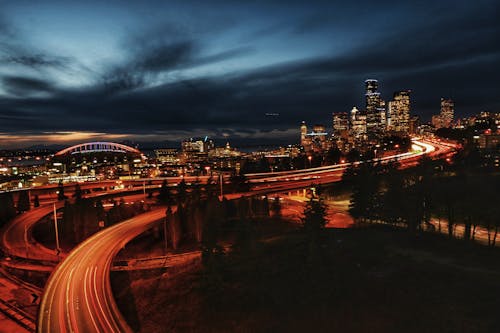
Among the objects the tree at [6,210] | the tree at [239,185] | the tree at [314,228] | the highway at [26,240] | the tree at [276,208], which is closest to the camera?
the tree at [314,228]

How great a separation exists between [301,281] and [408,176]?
39282 millimetres

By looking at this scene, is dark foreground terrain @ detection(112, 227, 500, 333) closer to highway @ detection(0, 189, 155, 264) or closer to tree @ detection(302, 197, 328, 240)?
tree @ detection(302, 197, 328, 240)

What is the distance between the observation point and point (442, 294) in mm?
21109

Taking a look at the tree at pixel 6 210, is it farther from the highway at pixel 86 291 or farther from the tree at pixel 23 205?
the highway at pixel 86 291

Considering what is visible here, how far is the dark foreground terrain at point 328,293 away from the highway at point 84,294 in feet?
7.11

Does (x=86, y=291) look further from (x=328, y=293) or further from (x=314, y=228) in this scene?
(x=328, y=293)

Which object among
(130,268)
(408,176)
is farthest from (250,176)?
(130,268)

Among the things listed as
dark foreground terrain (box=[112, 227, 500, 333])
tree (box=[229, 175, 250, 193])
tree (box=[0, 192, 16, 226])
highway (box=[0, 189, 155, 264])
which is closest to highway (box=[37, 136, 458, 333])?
dark foreground terrain (box=[112, 227, 500, 333])

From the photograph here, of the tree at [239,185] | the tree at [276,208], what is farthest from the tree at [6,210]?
the tree at [276,208]

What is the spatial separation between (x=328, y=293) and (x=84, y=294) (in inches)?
708

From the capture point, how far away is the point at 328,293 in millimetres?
21422

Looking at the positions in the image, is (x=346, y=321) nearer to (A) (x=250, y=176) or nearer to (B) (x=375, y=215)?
(B) (x=375, y=215)

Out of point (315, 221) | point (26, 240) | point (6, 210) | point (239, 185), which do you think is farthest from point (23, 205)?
point (315, 221)

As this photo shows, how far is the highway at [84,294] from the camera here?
20578mm
